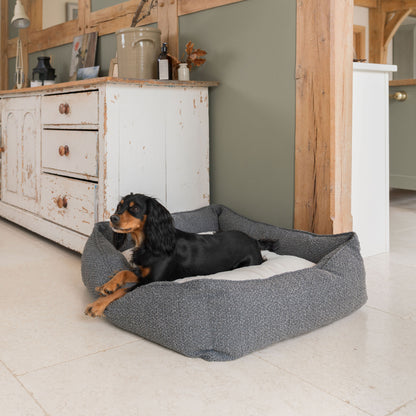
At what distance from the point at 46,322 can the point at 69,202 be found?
3.51 ft

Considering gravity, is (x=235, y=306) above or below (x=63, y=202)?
below

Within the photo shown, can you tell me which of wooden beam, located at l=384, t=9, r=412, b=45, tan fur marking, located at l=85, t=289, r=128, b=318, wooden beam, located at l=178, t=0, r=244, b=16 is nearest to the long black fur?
tan fur marking, located at l=85, t=289, r=128, b=318

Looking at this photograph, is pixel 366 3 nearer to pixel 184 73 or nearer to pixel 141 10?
pixel 141 10

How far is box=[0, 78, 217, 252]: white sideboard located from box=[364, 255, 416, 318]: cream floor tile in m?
0.95

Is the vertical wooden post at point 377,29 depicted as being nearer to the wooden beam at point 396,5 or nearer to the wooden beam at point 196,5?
the wooden beam at point 396,5

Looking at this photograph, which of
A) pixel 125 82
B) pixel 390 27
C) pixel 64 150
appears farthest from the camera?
pixel 390 27

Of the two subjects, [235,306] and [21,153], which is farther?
[21,153]

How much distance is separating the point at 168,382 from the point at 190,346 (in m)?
0.16

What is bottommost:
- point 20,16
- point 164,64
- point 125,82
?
point 125,82

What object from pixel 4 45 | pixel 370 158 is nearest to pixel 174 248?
pixel 370 158

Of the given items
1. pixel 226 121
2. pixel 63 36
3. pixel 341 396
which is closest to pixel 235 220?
pixel 226 121

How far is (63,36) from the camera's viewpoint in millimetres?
4227

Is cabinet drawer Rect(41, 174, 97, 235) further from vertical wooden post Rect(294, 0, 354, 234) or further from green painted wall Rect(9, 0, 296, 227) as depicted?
vertical wooden post Rect(294, 0, 354, 234)

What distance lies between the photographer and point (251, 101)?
8.85 ft
